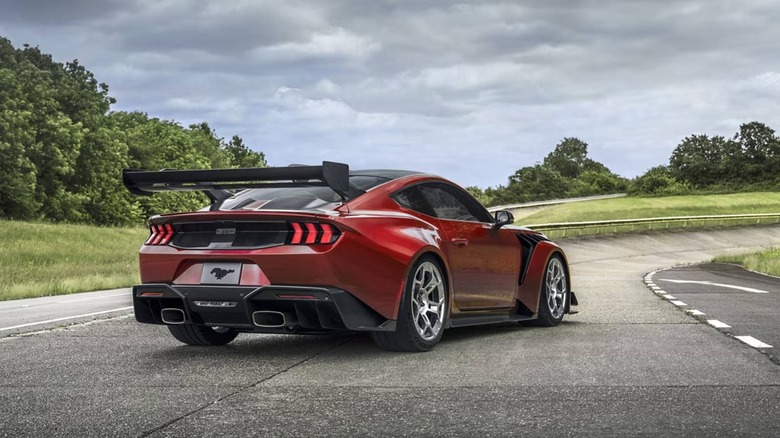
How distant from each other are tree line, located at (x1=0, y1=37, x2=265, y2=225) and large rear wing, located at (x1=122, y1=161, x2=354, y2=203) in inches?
2223

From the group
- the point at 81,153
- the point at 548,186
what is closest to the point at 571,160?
the point at 548,186

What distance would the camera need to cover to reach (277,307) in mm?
7434

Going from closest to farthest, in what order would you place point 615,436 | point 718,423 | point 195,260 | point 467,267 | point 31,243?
point 615,436 → point 718,423 → point 195,260 → point 467,267 → point 31,243

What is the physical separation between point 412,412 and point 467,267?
3325 millimetres

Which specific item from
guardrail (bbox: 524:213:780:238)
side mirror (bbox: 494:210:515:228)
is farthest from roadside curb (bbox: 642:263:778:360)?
guardrail (bbox: 524:213:780:238)

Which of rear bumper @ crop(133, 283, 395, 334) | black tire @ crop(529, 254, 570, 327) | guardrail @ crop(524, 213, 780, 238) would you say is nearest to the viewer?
rear bumper @ crop(133, 283, 395, 334)

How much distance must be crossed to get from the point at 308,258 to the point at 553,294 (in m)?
3.93

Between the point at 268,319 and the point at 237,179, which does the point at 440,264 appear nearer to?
the point at 268,319

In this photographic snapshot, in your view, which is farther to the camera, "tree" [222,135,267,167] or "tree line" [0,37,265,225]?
"tree" [222,135,267,167]

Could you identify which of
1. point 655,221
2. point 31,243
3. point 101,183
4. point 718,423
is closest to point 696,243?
point 655,221

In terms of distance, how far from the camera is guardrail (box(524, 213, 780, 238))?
5147cm

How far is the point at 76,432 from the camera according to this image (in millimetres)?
5121

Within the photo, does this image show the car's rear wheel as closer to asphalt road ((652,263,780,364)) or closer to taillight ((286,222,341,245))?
asphalt road ((652,263,780,364))

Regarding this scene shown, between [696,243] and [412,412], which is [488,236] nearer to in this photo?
[412,412]
